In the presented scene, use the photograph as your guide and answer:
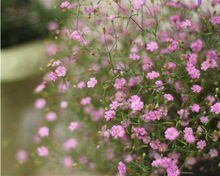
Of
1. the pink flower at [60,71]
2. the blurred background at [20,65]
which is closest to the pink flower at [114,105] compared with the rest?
the pink flower at [60,71]

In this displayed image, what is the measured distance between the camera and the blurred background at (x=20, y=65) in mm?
1008

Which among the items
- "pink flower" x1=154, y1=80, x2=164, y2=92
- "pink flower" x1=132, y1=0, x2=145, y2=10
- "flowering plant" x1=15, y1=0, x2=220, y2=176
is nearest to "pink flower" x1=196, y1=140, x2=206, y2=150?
"flowering plant" x1=15, y1=0, x2=220, y2=176

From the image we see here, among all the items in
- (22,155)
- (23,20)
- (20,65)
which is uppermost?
(23,20)

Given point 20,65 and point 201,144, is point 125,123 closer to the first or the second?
point 201,144

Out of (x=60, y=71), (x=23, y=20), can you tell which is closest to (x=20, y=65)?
(x=23, y=20)

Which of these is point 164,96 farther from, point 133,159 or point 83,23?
point 83,23

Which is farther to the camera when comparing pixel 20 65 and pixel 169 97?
pixel 20 65

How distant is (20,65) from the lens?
1.00m

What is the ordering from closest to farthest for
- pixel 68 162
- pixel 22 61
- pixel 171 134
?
pixel 171 134 < pixel 68 162 < pixel 22 61

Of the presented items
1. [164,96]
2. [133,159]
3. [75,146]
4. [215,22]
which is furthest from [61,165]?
[215,22]

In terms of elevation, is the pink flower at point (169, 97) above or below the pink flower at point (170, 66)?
below

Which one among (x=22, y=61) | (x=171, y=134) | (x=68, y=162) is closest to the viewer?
(x=171, y=134)

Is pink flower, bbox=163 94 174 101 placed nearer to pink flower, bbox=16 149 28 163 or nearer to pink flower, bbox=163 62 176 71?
pink flower, bbox=163 62 176 71

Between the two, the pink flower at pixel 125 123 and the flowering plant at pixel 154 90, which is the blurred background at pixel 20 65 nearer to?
the flowering plant at pixel 154 90
